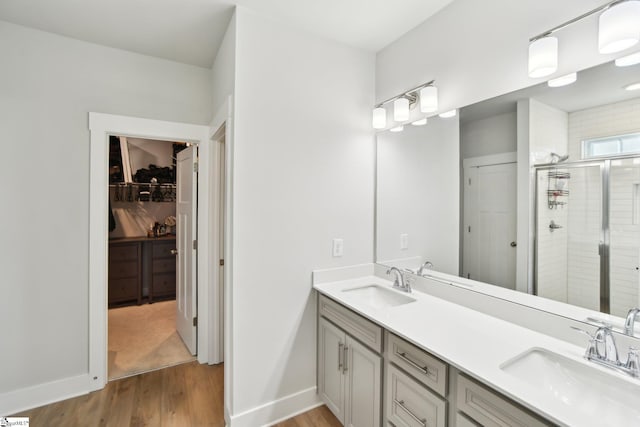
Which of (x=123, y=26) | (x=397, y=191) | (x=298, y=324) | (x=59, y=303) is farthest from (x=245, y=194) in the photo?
(x=59, y=303)

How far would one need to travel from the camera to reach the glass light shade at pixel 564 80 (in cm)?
130

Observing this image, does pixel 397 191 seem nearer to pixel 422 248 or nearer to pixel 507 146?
pixel 422 248

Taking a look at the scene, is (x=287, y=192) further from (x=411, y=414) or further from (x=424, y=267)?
(x=411, y=414)

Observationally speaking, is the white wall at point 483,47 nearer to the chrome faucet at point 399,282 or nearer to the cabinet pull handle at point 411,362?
the chrome faucet at point 399,282

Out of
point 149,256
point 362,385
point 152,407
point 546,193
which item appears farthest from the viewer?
point 149,256

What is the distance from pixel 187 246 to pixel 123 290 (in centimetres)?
197

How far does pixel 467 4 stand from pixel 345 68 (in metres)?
0.87

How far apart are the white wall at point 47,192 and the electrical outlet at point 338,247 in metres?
1.91

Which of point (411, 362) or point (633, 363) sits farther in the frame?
point (411, 362)

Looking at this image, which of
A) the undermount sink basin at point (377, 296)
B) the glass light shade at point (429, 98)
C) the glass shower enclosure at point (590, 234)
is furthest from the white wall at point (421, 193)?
the glass shower enclosure at point (590, 234)

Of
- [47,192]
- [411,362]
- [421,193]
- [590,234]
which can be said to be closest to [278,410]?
[411,362]

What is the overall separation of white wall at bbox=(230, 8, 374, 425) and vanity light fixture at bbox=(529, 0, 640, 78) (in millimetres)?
1255

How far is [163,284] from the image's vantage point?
13.9ft

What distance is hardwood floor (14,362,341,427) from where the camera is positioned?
1.95 meters
